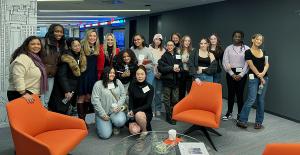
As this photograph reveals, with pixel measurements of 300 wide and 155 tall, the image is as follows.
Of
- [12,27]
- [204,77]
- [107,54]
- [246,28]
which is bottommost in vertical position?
[204,77]

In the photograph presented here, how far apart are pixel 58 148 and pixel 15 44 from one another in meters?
2.28

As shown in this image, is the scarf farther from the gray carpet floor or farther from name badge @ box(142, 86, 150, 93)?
name badge @ box(142, 86, 150, 93)

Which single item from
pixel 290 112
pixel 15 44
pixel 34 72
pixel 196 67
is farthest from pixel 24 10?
pixel 290 112

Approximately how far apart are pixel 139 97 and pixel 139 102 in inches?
3.3

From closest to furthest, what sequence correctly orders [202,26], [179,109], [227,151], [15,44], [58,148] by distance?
[58,148] < [227,151] < [179,109] < [15,44] < [202,26]

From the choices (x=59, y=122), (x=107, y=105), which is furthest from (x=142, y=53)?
(x=59, y=122)

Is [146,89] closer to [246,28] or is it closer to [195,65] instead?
[195,65]

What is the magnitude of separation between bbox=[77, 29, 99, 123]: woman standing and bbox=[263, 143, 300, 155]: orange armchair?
109 inches

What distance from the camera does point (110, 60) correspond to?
14.5 ft

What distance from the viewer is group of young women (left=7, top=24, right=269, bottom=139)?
355cm

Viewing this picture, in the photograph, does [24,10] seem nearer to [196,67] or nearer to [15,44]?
[15,44]

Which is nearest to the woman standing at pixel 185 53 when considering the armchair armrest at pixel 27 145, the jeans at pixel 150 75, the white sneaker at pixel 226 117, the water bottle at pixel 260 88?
the jeans at pixel 150 75

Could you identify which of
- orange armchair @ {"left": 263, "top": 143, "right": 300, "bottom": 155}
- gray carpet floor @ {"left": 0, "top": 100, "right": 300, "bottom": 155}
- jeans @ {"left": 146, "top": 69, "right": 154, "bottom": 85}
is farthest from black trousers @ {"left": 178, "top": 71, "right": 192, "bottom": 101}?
orange armchair @ {"left": 263, "top": 143, "right": 300, "bottom": 155}

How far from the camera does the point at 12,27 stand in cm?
420
